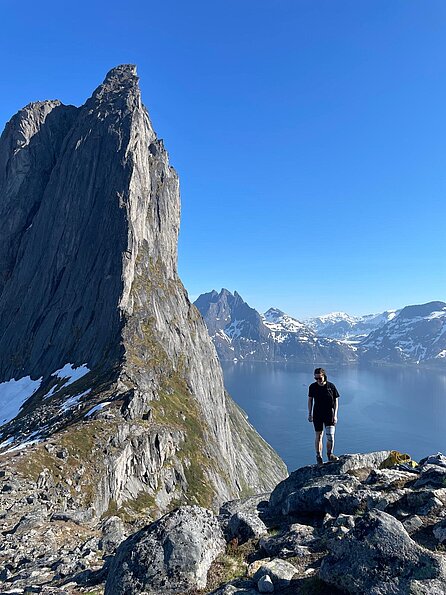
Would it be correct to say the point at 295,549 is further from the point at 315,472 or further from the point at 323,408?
the point at 323,408

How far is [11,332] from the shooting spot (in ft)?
424

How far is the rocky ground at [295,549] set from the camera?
26.5ft

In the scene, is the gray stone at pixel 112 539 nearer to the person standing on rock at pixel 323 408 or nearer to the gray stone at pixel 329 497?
the gray stone at pixel 329 497

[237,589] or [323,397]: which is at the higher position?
[323,397]

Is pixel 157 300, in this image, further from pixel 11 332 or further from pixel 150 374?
pixel 11 332

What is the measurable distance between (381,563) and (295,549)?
11.3 feet

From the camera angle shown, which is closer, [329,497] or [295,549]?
[295,549]

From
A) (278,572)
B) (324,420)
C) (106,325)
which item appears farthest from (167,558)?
(106,325)

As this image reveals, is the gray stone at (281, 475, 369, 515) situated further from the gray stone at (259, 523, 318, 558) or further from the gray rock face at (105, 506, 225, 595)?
the gray rock face at (105, 506, 225, 595)

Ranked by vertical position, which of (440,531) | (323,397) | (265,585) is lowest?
(265,585)

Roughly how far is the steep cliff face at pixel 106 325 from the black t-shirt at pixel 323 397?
31973mm

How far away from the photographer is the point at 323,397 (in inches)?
690

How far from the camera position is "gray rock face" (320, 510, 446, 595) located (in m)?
7.46

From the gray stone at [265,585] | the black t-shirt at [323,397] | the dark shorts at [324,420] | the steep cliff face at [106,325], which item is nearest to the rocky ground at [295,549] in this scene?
the gray stone at [265,585]
